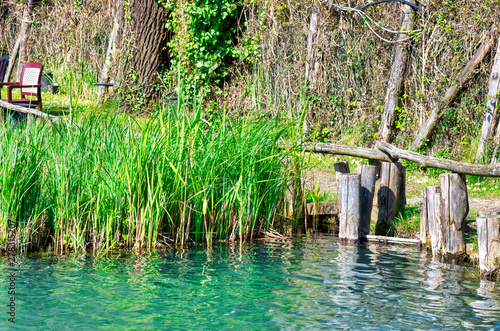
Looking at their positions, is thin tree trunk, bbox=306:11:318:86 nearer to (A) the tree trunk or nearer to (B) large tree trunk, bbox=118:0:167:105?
(A) the tree trunk

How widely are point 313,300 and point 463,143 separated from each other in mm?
5191

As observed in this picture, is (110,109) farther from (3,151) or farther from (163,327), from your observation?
(163,327)

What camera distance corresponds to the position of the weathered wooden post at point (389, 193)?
19.9 ft

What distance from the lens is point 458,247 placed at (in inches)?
205

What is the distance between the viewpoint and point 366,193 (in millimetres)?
5969

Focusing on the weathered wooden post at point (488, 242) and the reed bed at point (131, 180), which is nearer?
the weathered wooden post at point (488, 242)

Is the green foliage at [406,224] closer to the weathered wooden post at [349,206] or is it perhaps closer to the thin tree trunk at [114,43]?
the weathered wooden post at [349,206]

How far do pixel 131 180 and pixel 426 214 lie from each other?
289 centimetres

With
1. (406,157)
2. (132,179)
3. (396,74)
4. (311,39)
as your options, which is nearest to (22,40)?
(311,39)

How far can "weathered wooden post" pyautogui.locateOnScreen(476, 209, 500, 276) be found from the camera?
444 cm

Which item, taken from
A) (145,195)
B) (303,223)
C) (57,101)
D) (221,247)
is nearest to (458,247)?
(303,223)

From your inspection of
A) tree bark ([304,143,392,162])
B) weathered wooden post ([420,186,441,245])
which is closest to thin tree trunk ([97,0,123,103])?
tree bark ([304,143,392,162])

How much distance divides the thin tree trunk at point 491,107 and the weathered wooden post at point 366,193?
2.75m

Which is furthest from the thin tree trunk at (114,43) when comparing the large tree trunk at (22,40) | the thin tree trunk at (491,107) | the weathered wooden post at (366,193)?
the weathered wooden post at (366,193)
